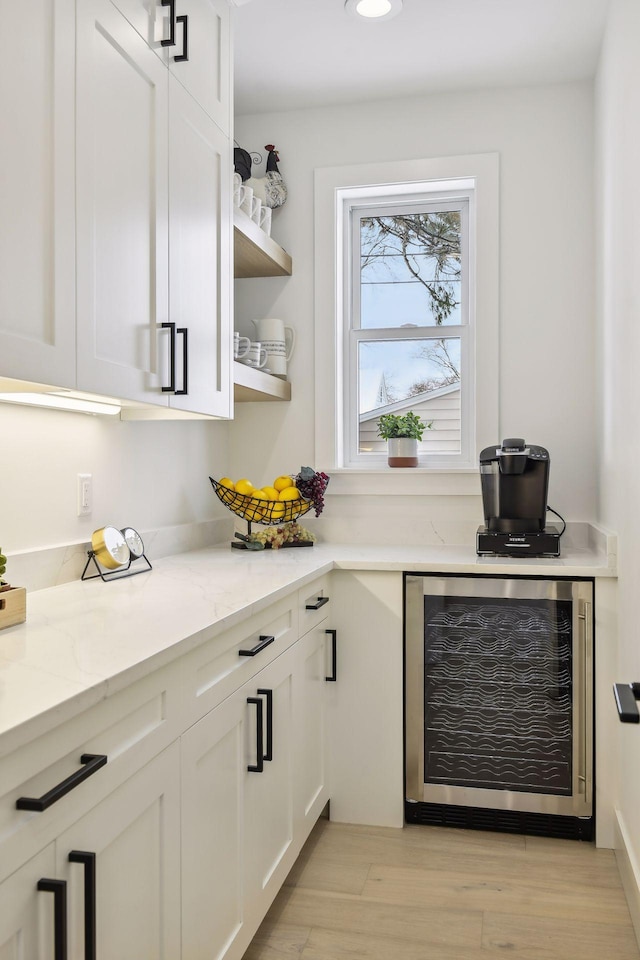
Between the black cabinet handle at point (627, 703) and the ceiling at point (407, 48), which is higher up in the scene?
the ceiling at point (407, 48)

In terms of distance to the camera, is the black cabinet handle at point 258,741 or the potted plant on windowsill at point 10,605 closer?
the potted plant on windowsill at point 10,605

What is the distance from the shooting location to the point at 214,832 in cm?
151

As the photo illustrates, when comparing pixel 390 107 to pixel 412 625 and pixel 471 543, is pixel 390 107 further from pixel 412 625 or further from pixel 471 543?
pixel 412 625

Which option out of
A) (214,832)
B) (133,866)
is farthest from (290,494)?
(133,866)

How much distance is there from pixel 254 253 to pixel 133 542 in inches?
48.9

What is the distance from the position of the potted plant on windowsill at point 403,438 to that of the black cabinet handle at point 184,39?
160cm

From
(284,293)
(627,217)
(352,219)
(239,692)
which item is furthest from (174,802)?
(352,219)

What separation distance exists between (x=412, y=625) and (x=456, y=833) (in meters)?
0.68

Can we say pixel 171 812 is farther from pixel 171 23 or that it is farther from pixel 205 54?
pixel 205 54

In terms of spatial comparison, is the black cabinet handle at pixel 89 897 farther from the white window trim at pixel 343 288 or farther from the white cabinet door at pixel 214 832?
the white window trim at pixel 343 288

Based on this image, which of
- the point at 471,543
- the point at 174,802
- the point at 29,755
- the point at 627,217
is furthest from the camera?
the point at 471,543

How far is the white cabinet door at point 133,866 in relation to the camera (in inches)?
40.3

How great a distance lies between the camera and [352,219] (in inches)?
130

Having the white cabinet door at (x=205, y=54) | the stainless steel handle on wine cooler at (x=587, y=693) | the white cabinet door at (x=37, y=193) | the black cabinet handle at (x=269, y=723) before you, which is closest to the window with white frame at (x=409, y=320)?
the stainless steel handle on wine cooler at (x=587, y=693)
